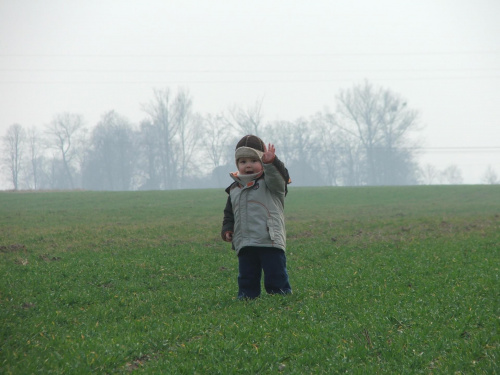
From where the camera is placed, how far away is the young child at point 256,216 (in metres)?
7.24

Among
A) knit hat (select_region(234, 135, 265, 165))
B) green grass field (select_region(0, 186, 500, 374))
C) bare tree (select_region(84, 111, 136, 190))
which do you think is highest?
bare tree (select_region(84, 111, 136, 190))

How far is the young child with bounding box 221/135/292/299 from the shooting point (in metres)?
7.24

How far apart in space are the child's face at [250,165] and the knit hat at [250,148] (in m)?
0.06

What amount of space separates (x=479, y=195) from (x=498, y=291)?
4274 cm

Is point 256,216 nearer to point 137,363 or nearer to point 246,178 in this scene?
point 246,178

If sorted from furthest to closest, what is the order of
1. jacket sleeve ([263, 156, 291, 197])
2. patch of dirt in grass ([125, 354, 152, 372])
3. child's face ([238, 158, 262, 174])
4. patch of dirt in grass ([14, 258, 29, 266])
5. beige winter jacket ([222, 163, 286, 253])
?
1. patch of dirt in grass ([14, 258, 29, 266])
2. child's face ([238, 158, 262, 174])
3. beige winter jacket ([222, 163, 286, 253])
4. jacket sleeve ([263, 156, 291, 197])
5. patch of dirt in grass ([125, 354, 152, 372])

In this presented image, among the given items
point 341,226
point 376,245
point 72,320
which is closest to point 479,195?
point 341,226

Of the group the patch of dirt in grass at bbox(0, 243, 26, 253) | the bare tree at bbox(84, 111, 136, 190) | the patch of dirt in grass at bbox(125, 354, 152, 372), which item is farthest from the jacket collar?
the bare tree at bbox(84, 111, 136, 190)

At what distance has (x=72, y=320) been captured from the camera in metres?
7.52

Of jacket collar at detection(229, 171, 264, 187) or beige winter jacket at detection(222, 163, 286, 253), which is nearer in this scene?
beige winter jacket at detection(222, 163, 286, 253)

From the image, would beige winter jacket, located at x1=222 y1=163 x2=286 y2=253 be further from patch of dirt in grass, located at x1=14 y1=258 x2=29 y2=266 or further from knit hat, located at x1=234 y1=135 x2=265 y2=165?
patch of dirt in grass, located at x1=14 y1=258 x2=29 y2=266

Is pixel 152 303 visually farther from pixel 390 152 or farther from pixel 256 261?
pixel 390 152

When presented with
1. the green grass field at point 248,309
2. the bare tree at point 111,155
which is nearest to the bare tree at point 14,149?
the bare tree at point 111,155

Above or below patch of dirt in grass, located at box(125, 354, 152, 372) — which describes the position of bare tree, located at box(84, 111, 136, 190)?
above
